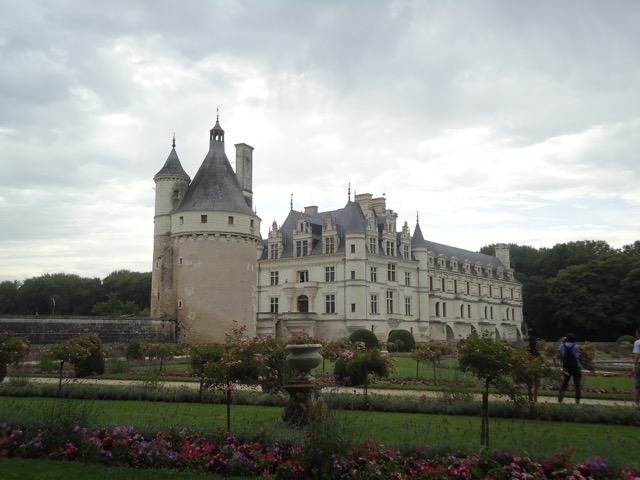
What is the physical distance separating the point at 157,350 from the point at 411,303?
102 feet

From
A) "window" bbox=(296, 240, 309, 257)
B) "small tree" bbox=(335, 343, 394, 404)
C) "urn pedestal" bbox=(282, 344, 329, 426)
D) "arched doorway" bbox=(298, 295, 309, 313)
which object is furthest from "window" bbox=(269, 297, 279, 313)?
"urn pedestal" bbox=(282, 344, 329, 426)

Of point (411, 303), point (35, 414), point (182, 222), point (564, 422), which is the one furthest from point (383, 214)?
point (35, 414)

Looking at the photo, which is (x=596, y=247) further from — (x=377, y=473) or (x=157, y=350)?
(x=377, y=473)

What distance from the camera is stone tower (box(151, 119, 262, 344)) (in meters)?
33.9

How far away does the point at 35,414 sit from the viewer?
32.2ft

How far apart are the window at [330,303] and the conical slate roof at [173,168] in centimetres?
1468

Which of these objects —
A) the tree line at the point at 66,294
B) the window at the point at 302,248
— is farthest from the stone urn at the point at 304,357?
the tree line at the point at 66,294

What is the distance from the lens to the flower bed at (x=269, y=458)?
7.05m

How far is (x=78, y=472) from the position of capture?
7.53 metres

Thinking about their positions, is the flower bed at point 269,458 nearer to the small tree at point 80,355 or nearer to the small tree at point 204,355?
the small tree at point 204,355

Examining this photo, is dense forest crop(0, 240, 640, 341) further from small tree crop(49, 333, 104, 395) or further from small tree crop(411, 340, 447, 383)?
small tree crop(411, 340, 447, 383)

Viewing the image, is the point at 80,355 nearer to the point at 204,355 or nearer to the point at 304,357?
the point at 204,355

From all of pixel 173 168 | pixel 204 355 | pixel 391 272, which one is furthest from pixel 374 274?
pixel 204 355

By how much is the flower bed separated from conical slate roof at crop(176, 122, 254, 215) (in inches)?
1040
